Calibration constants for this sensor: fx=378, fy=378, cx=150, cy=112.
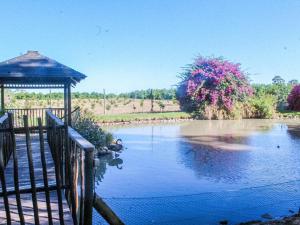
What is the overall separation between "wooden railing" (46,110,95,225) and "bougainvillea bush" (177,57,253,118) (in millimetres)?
21046

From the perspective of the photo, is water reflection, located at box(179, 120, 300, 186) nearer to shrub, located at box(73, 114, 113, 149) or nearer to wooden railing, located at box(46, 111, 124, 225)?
shrub, located at box(73, 114, 113, 149)

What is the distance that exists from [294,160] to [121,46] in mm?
22894

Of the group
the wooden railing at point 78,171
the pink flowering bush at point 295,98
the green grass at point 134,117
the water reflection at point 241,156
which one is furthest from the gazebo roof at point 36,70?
the pink flowering bush at point 295,98

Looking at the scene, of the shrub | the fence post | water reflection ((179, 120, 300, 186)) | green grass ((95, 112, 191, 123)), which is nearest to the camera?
the fence post

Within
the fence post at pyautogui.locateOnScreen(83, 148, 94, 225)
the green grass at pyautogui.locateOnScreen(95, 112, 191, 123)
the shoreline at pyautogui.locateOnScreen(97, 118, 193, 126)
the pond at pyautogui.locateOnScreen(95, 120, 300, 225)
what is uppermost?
the fence post at pyautogui.locateOnScreen(83, 148, 94, 225)

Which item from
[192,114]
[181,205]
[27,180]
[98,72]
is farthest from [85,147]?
[98,72]

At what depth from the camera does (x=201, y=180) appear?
7.35 metres

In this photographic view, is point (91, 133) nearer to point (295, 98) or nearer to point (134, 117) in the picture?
point (134, 117)

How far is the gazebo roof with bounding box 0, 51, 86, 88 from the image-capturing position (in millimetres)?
9891

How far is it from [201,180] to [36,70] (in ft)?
17.8

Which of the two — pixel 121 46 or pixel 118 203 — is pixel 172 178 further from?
pixel 121 46

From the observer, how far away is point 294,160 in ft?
31.2

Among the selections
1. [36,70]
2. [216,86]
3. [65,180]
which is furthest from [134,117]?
[65,180]

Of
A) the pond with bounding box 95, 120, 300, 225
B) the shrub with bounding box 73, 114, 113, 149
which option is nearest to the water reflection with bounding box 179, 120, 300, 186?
the pond with bounding box 95, 120, 300, 225
